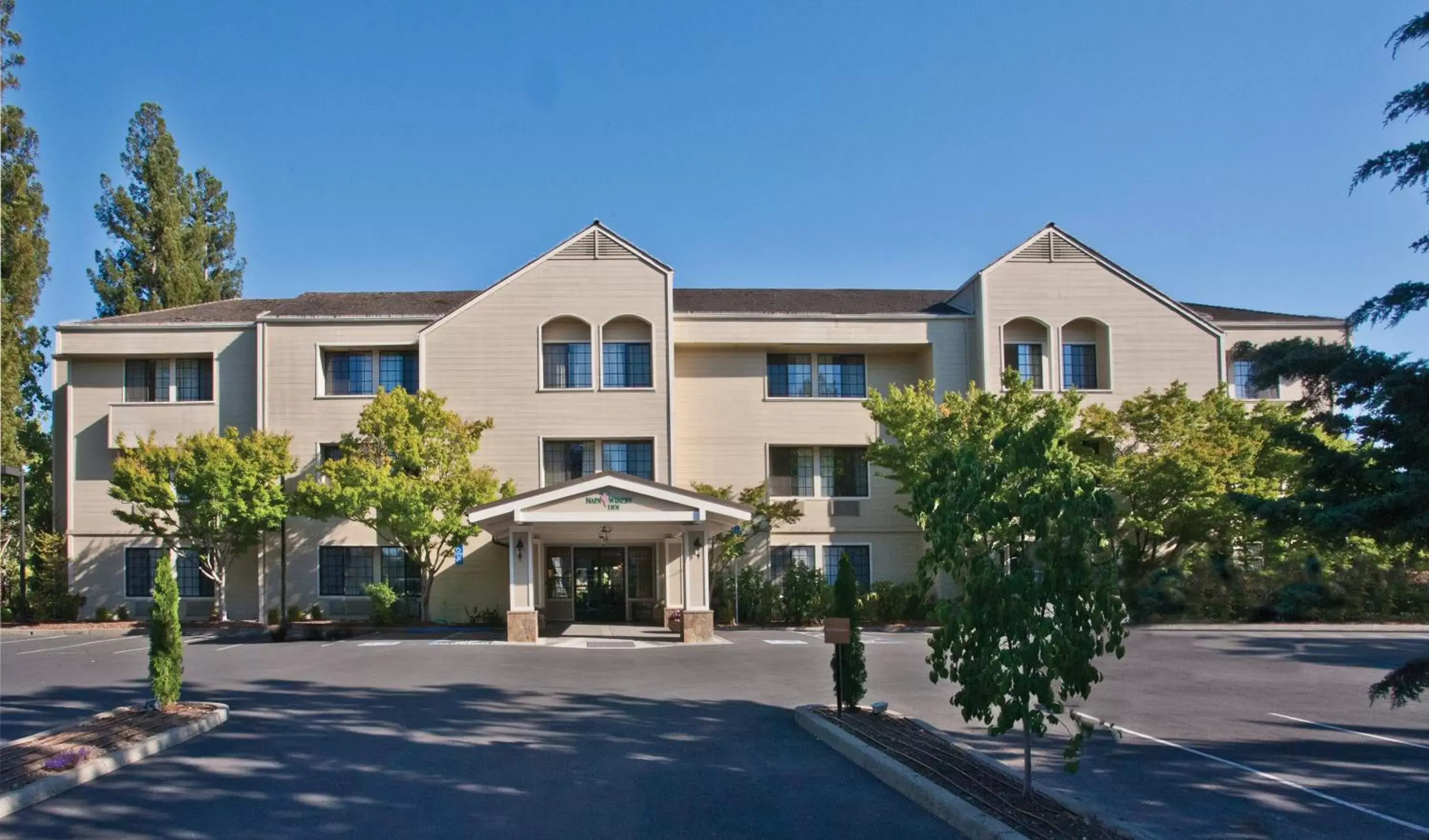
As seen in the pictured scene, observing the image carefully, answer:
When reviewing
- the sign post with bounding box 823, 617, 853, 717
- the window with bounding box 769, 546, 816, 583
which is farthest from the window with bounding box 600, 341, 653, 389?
the sign post with bounding box 823, 617, 853, 717

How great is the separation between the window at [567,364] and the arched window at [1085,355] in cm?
1422

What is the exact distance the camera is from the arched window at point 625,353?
31.6 m

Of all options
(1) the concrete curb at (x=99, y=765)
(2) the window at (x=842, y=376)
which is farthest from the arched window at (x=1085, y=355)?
(1) the concrete curb at (x=99, y=765)

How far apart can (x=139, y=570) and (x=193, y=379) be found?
19.6 feet

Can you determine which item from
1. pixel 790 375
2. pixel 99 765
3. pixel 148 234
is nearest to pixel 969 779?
pixel 99 765

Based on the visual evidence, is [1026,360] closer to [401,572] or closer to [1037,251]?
[1037,251]

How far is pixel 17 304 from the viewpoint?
36.1 m

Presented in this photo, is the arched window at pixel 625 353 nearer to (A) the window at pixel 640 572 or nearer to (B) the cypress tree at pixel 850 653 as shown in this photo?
(A) the window at pixel 640 572

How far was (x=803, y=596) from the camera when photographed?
30.4 meters

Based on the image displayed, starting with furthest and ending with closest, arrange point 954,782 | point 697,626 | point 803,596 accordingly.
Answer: point 803,596
point 697,626
point 954,782

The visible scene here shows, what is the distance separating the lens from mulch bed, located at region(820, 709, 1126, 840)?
7.24 metres

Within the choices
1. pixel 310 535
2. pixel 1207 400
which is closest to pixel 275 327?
pixel 310 535

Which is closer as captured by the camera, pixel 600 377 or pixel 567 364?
pixel 600 377

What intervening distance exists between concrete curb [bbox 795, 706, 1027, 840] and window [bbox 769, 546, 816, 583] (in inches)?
804
